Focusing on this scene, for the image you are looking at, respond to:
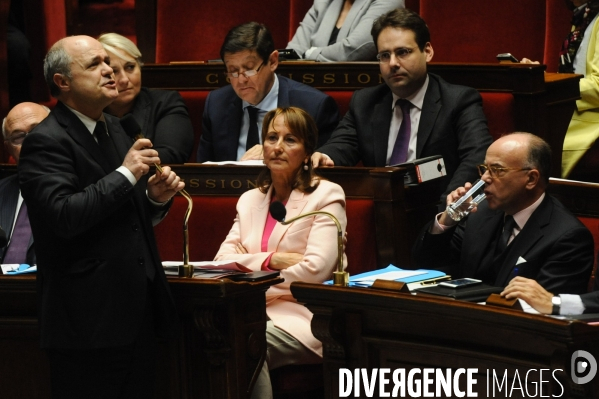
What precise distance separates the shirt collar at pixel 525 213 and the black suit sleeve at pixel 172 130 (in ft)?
3.19

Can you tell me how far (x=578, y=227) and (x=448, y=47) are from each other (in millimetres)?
1369

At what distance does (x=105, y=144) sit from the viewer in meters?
1.69

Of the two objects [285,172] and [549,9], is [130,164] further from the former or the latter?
[549,9]

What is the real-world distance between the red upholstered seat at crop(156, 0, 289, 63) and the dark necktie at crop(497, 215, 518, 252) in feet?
5.27

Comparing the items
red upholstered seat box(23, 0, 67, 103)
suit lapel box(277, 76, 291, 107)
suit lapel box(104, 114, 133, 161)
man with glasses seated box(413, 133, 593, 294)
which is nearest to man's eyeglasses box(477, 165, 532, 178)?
man with glasses seated box(413, 133, 593, 294)

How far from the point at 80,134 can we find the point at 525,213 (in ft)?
2.68

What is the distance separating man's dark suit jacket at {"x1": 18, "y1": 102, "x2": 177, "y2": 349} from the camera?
5.21ft

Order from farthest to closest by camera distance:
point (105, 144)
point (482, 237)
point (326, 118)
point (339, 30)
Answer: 1. point (339, 30)
2. point (326, 118)
3. point (482, 237)
4. point (105, 144)

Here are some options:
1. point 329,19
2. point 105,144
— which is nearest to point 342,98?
point 329,19

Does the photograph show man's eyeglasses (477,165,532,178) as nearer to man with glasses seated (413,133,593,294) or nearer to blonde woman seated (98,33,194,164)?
man with glasses seated (413,133,593,294)

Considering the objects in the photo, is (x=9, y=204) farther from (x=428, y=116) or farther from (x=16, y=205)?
(x=428, y=116)

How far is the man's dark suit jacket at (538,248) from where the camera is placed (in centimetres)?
176

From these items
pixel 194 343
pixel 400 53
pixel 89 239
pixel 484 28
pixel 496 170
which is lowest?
pixel 194 343

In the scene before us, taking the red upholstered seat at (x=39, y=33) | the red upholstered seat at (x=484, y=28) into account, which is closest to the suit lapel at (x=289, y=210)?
the red upholstered seat at (x=484, y=28)
